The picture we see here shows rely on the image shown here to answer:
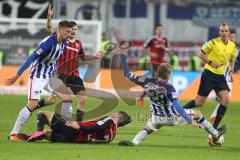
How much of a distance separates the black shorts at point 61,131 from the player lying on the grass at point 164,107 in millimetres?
823

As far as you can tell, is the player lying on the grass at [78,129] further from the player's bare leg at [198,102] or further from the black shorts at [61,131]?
the player's bare leg at [198,102]

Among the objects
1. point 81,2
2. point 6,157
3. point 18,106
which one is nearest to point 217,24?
point 81,2

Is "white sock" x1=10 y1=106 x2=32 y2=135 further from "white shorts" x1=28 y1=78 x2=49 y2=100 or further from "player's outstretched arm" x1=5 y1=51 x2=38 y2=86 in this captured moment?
"player's outstretched arm" x1=5 y1=51 x2=38 y2=86

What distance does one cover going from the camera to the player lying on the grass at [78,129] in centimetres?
1348

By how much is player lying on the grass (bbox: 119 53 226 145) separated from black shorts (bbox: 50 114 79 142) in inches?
32.4

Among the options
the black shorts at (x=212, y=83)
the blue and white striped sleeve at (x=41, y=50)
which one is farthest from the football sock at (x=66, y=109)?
the black shorts at (x=212, y=83)

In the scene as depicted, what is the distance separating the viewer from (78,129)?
13.5 metres

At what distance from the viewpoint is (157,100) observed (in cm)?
1348

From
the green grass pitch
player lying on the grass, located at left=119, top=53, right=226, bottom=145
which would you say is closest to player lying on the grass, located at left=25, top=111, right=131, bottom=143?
the green grass pitch

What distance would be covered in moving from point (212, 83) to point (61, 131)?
14.6 ft

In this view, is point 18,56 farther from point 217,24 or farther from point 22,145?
point 22,145

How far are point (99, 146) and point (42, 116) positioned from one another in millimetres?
1055

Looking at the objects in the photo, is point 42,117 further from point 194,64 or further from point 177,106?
point 194,64

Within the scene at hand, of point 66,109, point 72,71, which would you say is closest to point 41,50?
point 66,109
